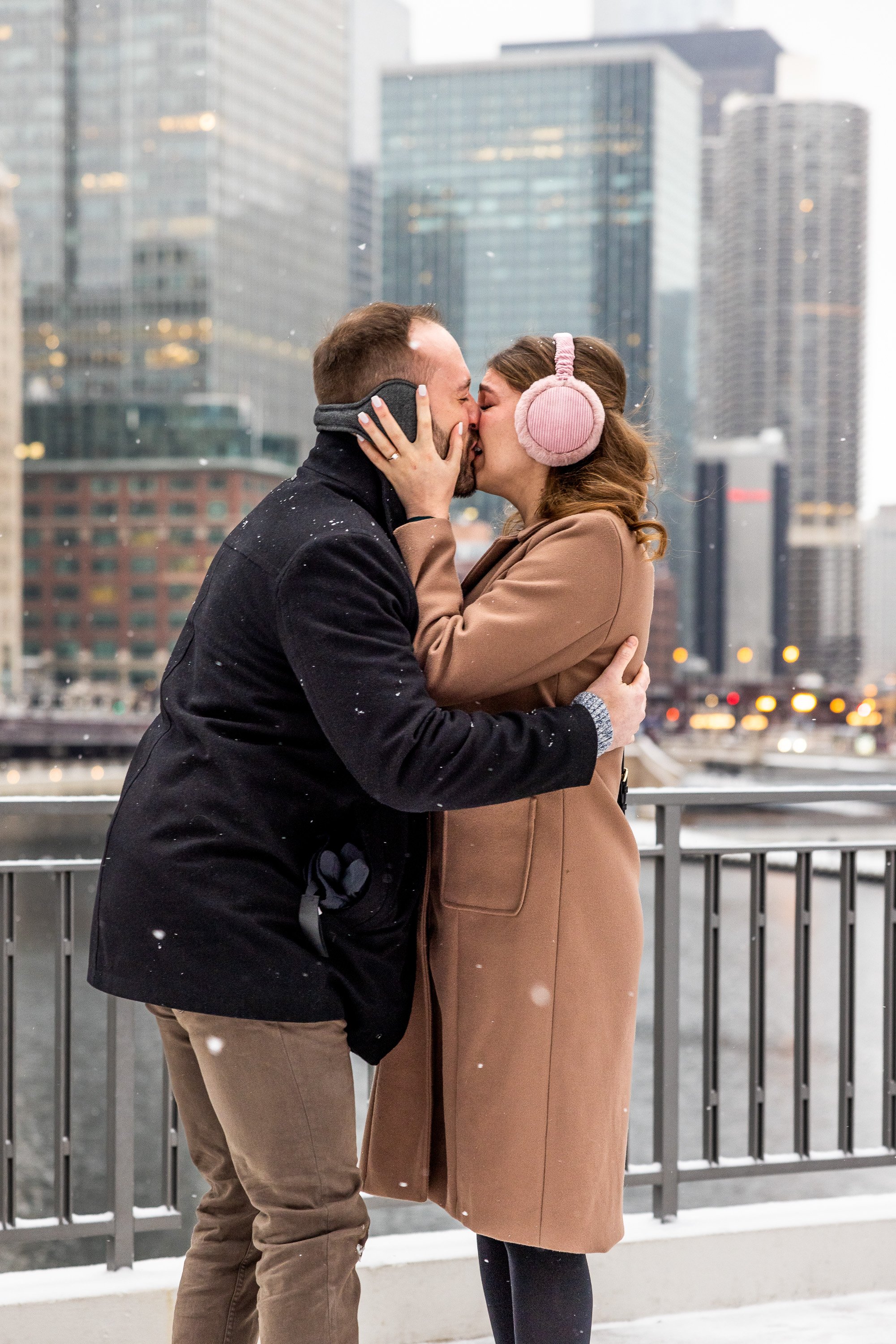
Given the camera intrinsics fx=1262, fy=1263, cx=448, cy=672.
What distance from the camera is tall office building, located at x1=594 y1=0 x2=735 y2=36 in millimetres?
184750

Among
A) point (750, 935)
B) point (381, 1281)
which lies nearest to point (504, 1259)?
point (381, 1281)

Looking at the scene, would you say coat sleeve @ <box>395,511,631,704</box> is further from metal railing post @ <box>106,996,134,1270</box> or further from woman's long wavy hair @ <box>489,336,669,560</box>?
metal railing post @ <box>106,996,134,1270</box>

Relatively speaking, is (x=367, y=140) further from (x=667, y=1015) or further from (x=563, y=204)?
(x=667, y=1015)

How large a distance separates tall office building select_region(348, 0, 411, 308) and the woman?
428 feet

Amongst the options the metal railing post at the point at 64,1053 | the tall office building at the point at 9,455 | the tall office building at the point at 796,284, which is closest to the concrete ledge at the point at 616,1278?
the metal railing post at the point at 64,1053

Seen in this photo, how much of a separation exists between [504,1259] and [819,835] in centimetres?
4471

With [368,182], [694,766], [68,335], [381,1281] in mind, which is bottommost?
[694,766]

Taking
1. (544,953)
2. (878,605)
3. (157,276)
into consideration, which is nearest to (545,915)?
(544,953)

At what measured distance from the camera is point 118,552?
9644cm

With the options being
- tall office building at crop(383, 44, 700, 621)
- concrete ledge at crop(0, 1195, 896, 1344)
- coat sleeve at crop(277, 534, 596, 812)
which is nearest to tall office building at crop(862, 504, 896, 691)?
tall office building at crop(383, 44, 700, 621)

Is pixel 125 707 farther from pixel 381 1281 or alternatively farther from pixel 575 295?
pixel 381 1281

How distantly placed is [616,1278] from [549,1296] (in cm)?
97

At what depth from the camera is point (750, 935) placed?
3109 millimetres

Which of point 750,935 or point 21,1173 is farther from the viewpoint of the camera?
point 21,1173
